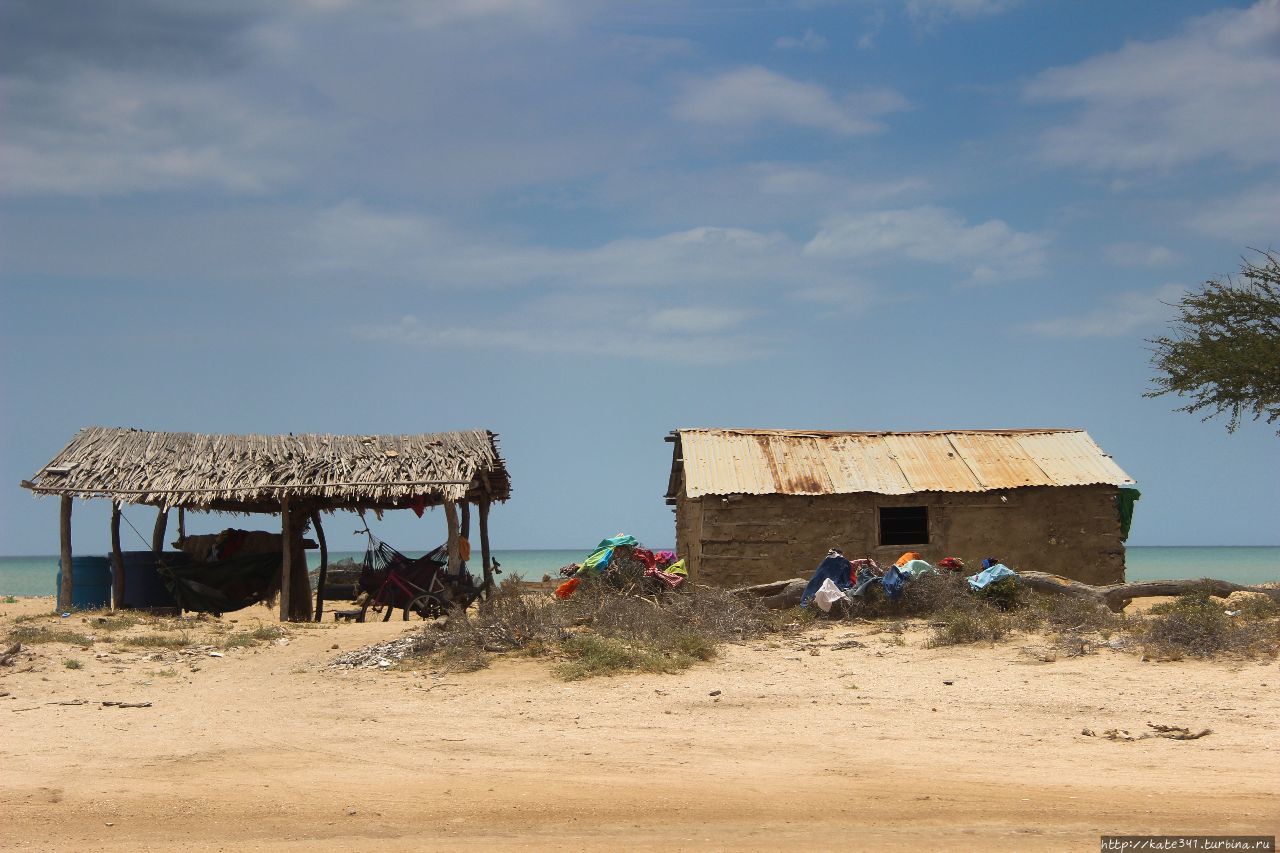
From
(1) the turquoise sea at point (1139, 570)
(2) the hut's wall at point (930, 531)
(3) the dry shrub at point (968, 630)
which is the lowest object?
(1) the turquoise sea at point (1139, 570)

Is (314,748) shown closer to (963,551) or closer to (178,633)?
(178,633)

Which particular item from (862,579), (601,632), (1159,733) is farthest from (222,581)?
(1159,733)

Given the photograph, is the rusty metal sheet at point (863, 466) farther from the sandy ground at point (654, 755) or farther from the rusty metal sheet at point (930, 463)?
the sandy ground at point (654, 755)

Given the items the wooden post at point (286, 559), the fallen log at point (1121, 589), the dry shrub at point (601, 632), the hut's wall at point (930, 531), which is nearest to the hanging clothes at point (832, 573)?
the dry shrub at point (601, 632)

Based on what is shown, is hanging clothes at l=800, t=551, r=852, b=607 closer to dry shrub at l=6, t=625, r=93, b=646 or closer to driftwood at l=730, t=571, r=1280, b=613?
driftwood at l=730, t=571, r=1280, b=613

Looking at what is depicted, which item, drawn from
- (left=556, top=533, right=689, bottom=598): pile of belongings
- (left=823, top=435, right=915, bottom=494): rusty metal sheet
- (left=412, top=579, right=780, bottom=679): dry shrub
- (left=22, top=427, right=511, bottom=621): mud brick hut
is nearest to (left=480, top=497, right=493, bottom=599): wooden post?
(left=22, top=427, right=511, bottom=621): mud brick hut

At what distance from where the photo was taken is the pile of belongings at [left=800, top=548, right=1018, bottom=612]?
15.0 m

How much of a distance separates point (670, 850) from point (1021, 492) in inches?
572

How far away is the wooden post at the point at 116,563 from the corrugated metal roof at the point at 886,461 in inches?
362

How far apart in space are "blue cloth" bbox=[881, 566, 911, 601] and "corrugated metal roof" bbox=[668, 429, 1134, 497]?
361 centimetres

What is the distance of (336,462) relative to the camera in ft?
59.5

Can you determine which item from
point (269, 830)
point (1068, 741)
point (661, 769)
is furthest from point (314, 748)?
point (1068, 741)

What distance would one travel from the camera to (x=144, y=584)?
60.3ft

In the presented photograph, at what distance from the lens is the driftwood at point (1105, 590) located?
1523 cm
